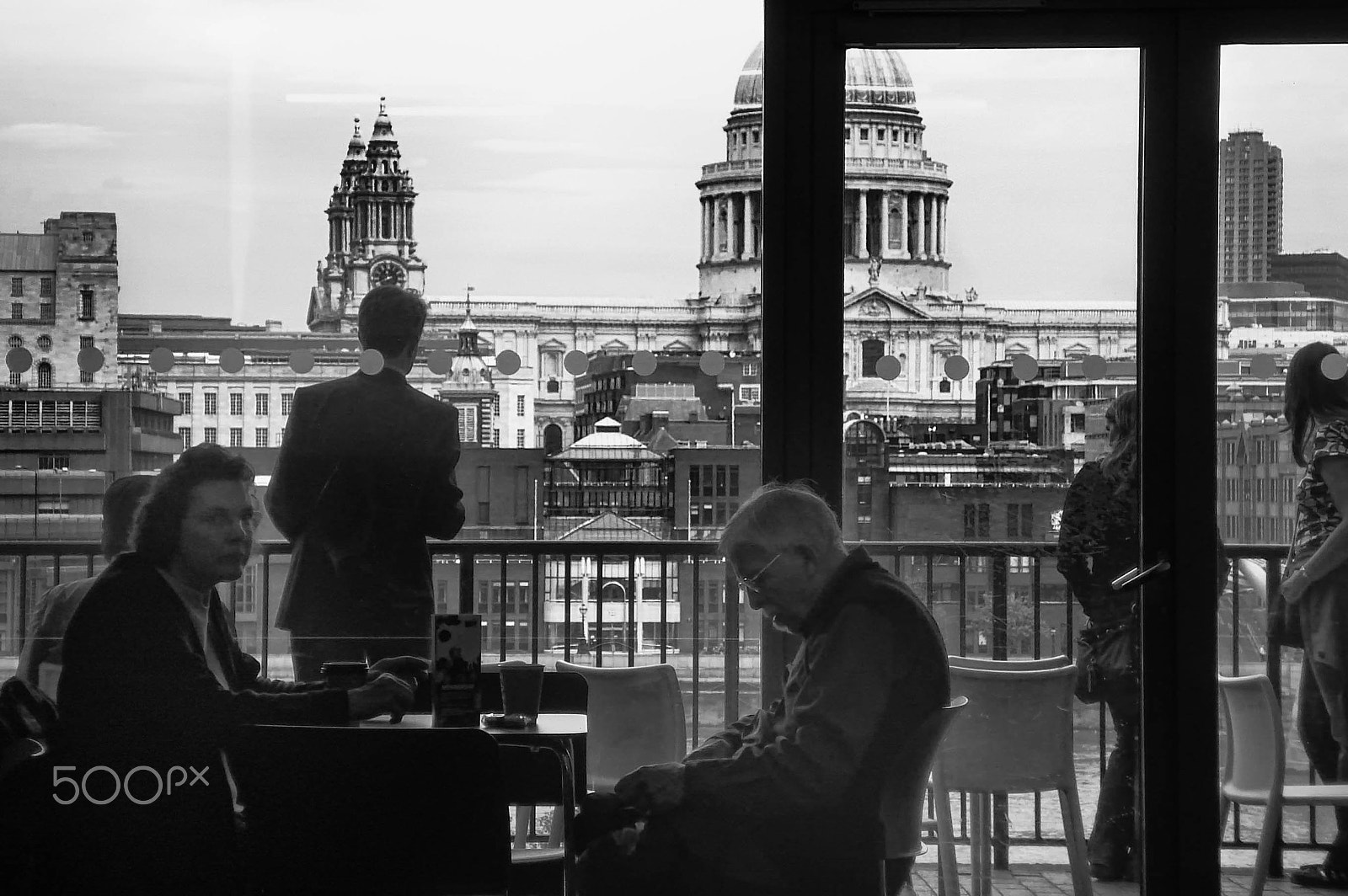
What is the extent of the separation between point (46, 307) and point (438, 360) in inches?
44.1

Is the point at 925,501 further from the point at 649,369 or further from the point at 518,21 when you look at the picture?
the point at 518,21

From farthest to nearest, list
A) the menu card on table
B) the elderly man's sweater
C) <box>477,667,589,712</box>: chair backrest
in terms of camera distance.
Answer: <box>477,667,589,712</box>: chair backrest < the menu card on table < the elderly man's sweater

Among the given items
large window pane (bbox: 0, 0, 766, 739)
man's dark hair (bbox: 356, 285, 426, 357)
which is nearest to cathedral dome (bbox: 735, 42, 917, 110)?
large window pane (bbox: 0, 0, 766, 739)

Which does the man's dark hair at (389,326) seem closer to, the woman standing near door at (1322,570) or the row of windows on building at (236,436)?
the row of windows on building at (236,436)

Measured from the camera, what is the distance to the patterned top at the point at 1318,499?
3.78 metres

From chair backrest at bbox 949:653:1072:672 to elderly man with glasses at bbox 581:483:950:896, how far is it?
1.16 meters

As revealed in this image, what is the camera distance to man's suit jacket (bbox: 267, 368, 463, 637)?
12.5ft

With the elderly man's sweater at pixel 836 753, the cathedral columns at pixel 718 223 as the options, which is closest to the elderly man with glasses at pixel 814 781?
the elderly man's sweater at pixel 836 753

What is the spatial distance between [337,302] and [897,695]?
2015mm

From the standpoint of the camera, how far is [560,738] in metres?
2.80

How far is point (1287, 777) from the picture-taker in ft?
12.4

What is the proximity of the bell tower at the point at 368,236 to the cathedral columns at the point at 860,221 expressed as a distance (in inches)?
46.5

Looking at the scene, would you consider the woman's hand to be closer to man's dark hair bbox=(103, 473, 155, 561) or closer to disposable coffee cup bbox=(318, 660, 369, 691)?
disposable coffee cup bbox=(318, 660, 369, 691)

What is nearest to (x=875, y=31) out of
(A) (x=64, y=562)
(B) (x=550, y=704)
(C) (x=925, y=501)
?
(C) (x=925, y=501)
